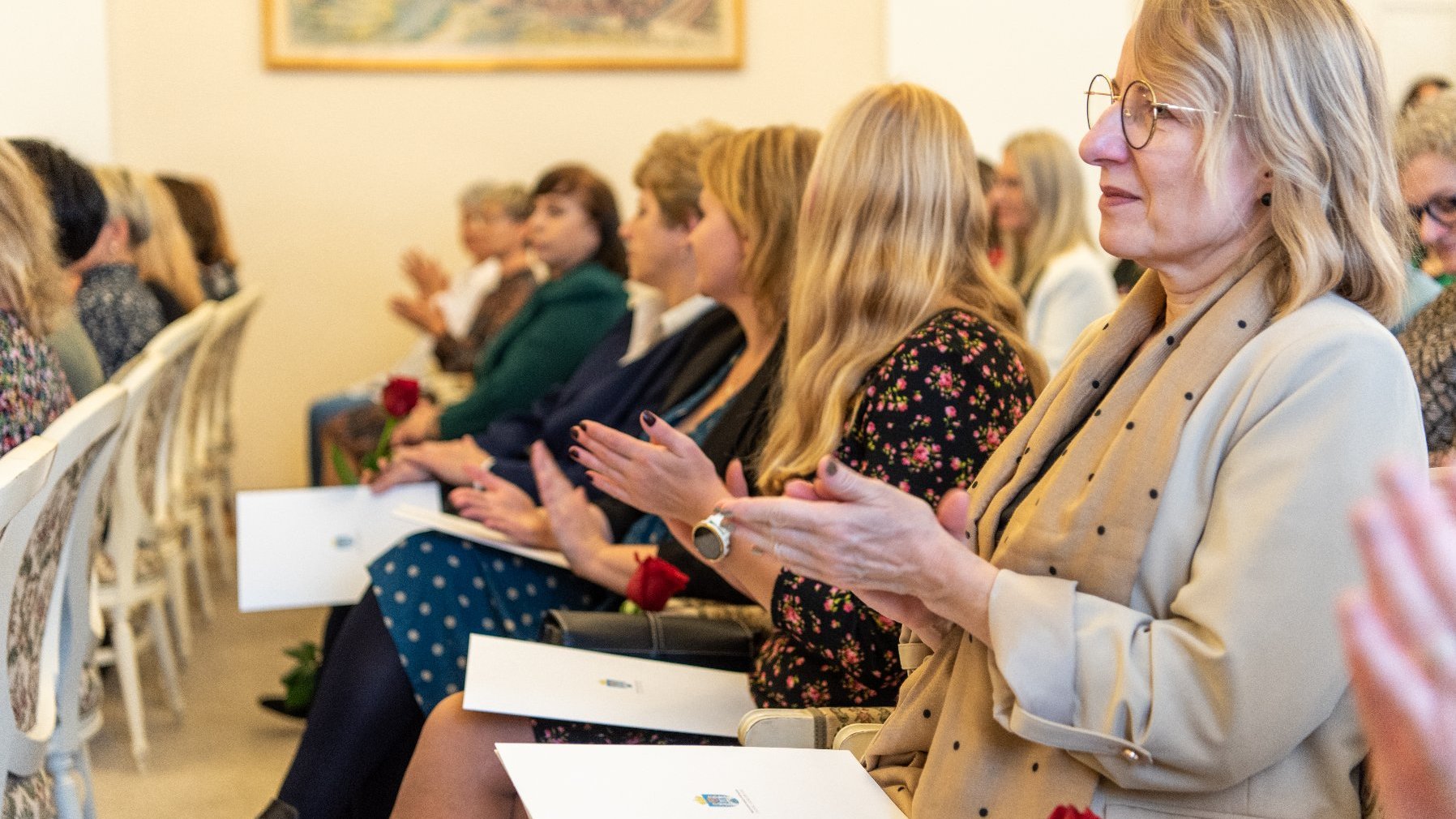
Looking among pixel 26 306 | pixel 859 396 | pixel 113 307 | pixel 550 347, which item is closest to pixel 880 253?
pixel 859 396

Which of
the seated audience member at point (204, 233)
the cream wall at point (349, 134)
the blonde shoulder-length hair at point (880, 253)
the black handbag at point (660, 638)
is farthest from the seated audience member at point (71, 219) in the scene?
the cream wall at point (349, 134)

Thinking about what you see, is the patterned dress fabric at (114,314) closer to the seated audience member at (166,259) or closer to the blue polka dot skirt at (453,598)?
the seated audience member at (166,259)

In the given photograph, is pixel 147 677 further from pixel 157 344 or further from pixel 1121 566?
pixel 1121 566

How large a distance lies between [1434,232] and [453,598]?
5.56ft

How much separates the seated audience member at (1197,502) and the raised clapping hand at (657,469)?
18.6 inches

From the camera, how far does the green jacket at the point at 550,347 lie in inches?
148

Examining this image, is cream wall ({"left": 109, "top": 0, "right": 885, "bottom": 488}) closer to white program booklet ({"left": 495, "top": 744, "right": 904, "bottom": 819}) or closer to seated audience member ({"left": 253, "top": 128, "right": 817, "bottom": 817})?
seated audience member ({"left": 253, "top": 128, "right": 817, "bottom": 817})

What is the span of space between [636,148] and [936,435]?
4.96 metres

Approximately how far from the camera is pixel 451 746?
186 centimetres

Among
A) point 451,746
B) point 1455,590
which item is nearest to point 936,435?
point 451,746

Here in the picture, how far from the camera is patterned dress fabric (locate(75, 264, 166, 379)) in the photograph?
375 cm

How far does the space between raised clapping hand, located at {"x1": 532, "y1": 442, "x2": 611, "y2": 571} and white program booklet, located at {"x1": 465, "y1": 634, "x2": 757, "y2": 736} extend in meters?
0.42

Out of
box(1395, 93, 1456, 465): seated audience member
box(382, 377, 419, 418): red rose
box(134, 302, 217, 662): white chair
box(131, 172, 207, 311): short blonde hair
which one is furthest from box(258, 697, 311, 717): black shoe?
box(1395, 93, 1456, 465): seated audience member

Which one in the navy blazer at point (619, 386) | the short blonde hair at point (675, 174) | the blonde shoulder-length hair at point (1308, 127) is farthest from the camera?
the short blonde hair at point (675, 174)
